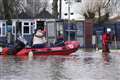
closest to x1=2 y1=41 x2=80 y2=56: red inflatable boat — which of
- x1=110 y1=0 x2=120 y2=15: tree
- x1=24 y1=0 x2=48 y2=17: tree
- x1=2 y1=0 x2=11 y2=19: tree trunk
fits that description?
x1=2 y1=0 x2=11 y2=19: tree trunk

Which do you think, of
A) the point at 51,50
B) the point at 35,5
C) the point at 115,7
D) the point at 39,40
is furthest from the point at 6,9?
the point at 35,5

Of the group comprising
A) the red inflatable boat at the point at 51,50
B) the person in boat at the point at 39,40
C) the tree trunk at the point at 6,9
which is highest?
the tree trunk at the point at 6,9

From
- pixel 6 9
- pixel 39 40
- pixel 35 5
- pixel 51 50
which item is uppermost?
Answer: pixel 35 5

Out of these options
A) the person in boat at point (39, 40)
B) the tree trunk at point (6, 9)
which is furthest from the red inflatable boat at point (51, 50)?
the tree trunk at point (6, 9)

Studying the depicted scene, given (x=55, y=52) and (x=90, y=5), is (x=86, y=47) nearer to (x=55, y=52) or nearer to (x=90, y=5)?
(x=55, y=52)

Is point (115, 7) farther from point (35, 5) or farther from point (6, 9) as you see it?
point (35, 5)

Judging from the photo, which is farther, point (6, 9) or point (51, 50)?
point (6, 9)

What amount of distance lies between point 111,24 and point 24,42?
16922 millimetres

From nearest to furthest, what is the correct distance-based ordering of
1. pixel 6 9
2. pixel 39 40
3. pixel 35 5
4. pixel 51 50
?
1. pixel 51 50
2. pixel 39 40
3. pixel 6 9
4. pixel 35 5

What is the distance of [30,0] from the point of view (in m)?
106

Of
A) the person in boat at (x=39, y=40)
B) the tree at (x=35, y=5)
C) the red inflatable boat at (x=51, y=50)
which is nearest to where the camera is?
the red inflatable boat at (x=51, y=50)

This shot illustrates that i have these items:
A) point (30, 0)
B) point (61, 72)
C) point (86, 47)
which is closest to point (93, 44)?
point (86, 47)

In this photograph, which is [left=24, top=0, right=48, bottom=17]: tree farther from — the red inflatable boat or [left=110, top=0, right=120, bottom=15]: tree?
the red inflatable boat

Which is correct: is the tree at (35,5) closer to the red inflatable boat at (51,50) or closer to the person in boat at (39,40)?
the person in boat at (39,40)
